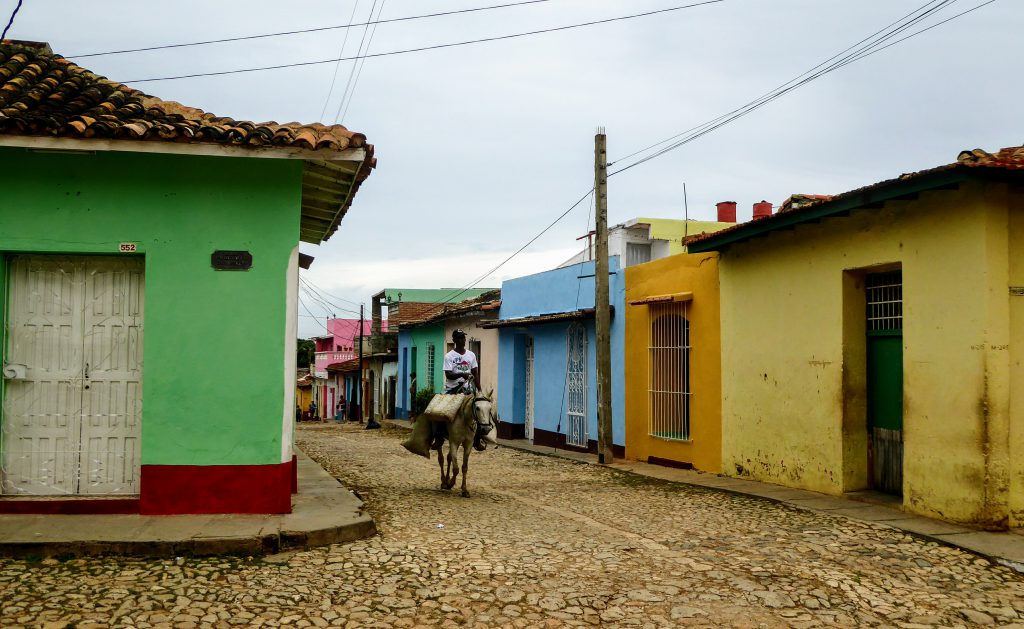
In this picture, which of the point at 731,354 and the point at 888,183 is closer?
the point at 888,183

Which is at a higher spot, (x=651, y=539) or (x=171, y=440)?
(x=171, y=440)

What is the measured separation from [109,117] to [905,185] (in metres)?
6.90

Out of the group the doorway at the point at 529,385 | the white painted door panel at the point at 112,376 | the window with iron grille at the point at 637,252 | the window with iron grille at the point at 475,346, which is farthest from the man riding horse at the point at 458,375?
the window with iron grille at the point at 475,346

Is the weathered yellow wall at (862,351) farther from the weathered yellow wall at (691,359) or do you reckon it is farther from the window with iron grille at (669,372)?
the window with iron grille at (669,372)

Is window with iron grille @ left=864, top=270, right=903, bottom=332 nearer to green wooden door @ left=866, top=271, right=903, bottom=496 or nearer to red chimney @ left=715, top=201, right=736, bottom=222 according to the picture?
green wooden door @ left=866, top=271, right=903, bottom=496

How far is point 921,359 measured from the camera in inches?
323

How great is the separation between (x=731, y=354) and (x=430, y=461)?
4.95 metres

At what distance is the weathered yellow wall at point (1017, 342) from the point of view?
747 cm

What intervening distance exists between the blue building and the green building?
28.5ft

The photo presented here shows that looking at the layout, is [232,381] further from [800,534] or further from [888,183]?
[888,183]

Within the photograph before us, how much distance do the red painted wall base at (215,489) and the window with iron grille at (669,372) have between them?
24.2ft

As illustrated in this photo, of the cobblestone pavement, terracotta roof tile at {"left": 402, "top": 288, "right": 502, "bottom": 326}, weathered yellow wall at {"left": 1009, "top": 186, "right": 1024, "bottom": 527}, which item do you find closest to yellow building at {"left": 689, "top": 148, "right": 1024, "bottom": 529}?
weathered yellow wall at {"left": 1009, "top": 186, "right": 1024, "bottom": 527}

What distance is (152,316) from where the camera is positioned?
688 cm

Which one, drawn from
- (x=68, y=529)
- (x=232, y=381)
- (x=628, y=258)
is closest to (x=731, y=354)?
(x=232, y=381)
